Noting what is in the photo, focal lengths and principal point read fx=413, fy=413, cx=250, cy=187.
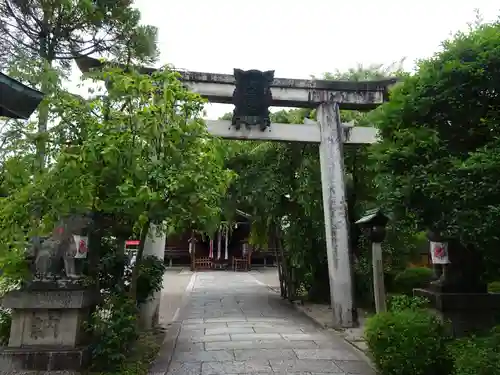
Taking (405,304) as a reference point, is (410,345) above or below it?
below

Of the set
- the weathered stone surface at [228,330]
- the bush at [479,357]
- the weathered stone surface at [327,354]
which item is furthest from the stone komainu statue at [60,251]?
the bush at [479,357]

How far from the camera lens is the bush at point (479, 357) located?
3.83 metres

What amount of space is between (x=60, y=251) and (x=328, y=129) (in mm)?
6485

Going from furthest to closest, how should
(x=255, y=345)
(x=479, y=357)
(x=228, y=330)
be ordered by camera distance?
(x=228, y=330) < (x=255, y=345) < (x=479, y=357)

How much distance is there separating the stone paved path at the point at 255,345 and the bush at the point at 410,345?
2.25 feet

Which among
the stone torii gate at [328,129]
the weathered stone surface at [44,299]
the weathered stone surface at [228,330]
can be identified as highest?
the stone torii gate at [328,129]

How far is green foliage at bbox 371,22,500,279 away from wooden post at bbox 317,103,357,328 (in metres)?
3.91

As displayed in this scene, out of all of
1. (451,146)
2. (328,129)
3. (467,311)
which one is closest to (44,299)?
(451,146)

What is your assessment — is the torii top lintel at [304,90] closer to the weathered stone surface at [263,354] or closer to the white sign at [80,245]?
the white sign at [80,245]

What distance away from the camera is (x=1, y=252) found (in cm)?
547

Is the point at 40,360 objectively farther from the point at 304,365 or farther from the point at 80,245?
the point at 304,365

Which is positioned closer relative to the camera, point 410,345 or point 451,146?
point 410,345

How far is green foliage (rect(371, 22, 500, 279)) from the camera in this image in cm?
415

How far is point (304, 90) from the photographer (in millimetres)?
9961
